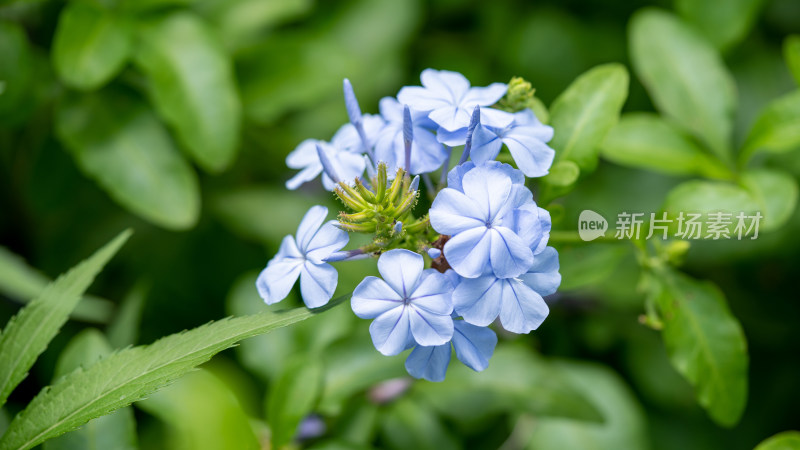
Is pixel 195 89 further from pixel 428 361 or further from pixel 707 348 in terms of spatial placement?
pixel 707 348

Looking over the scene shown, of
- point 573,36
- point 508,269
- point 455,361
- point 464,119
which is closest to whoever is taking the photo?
point 508,269

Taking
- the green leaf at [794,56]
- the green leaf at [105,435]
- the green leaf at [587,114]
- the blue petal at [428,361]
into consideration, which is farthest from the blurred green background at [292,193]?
the blue petal at [428,361]

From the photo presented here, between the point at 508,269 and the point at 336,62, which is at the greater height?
the point at 508,269

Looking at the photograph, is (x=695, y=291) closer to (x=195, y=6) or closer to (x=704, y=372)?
(x=704, y=372)

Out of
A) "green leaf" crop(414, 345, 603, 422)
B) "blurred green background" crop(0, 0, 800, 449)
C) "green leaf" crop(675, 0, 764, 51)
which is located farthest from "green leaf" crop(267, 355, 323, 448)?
"green leaf" crop(675, 0, 764, 51)

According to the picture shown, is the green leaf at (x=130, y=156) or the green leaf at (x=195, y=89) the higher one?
the green leaf at (x=195, y=89)

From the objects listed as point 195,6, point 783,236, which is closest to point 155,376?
point 195,6

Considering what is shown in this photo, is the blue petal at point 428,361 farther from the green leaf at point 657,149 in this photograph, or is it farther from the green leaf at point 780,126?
the green leaf at point 780,126
